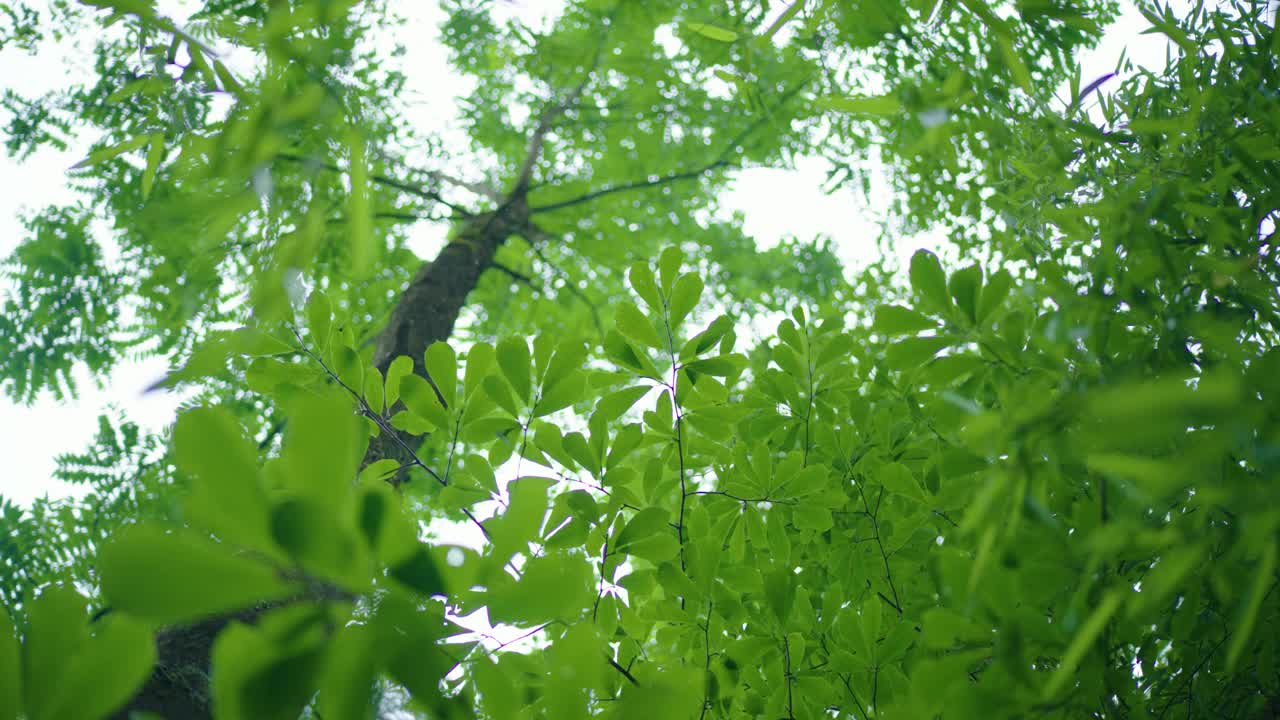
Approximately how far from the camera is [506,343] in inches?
24.5

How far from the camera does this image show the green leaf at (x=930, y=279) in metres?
0.54

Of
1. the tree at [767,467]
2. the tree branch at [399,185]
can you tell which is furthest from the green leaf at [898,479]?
the tree branch at [399,185]

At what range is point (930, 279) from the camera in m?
0.54

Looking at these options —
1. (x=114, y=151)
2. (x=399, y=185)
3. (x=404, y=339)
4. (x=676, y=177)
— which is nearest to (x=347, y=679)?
(x=114, y=151)

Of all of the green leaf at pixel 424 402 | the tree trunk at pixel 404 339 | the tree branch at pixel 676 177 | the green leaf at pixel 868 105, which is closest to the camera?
the green leaf at pixel 868 105

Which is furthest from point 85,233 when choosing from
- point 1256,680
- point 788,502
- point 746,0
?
point 1256,680

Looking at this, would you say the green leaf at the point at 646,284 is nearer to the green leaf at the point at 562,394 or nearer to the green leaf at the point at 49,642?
the green leaf at the point at 562,394

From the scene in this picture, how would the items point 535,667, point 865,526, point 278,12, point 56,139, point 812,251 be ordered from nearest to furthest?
point 278,12
point 535,667
point 865,526
point 56,139
point 812,251

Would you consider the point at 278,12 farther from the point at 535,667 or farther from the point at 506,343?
the point at 535,667

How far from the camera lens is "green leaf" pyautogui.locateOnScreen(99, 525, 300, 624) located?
0.25 m

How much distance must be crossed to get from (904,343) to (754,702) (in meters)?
0.47

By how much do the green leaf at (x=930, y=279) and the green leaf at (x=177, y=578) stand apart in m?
0.50

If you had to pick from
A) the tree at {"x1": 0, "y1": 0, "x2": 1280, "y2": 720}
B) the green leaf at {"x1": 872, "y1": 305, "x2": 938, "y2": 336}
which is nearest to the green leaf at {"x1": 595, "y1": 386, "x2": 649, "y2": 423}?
the tree at {"x1": 0, "y1": 0, "x2": 1280, "y2": 720}

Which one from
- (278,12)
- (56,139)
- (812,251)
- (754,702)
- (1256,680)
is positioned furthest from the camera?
(812,251)
